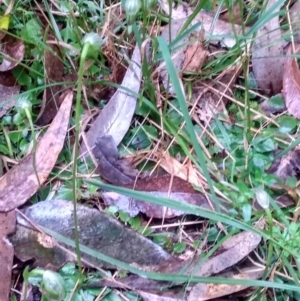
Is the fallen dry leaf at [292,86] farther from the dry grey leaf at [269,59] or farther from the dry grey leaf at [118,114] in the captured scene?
the dry grey leaf at [118,114]

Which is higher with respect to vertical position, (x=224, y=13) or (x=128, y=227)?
(x=224, y=13)

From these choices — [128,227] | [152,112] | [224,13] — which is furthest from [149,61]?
[128,227]

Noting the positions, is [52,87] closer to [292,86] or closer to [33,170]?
[33,170]

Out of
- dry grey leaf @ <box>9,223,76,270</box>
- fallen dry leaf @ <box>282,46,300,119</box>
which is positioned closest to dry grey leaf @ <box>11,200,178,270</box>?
dry grey leaf @ <box>9,223,76,270</box>

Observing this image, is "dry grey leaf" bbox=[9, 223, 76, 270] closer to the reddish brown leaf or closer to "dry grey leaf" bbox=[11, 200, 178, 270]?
"dry grey leaf" bbox=[11, 200, 178, 270]

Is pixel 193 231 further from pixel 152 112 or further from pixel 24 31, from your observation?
pixel 24 31

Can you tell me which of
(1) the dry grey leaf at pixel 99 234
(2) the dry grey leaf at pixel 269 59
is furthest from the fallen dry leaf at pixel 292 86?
(1) the dry grey leaf at pixel 99 234
